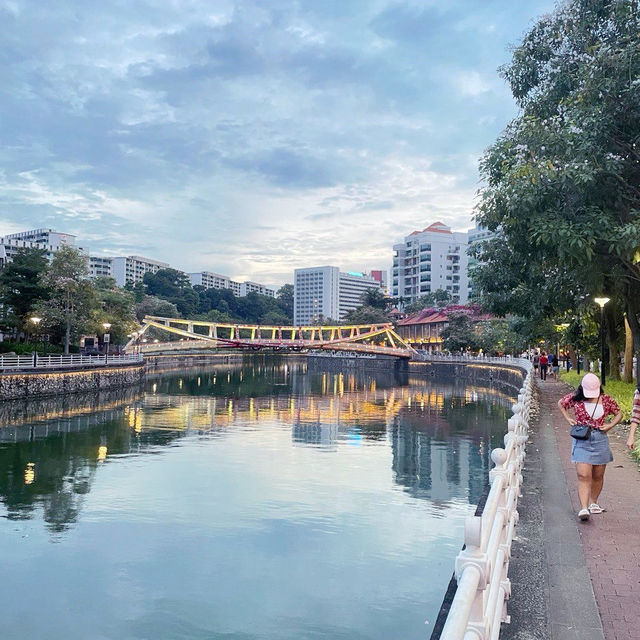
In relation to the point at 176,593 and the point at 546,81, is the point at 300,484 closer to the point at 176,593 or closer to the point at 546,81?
the point at 176,593

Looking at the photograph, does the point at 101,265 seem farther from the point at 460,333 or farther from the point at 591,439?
the point at 591,439

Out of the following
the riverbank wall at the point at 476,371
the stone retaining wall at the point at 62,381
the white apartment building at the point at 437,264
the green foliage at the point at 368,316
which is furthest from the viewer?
the white apartment building at the point at 437,264

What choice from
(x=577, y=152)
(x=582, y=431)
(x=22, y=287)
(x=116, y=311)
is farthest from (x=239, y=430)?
(x=116, y=311)

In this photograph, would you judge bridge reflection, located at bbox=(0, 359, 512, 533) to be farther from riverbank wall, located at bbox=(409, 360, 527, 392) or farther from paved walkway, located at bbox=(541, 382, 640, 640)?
paved walkway, located at bbox=(541, 382, 640, 640)

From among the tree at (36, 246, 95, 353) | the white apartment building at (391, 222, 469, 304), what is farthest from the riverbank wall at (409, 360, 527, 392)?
the white apartment building at (391, 222, 469, 304)

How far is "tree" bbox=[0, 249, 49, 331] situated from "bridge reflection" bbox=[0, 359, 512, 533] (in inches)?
310

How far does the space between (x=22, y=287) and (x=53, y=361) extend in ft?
21.6

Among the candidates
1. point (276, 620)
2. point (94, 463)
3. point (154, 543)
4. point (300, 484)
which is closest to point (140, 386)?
point (94, 463)

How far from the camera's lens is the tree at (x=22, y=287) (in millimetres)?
40094

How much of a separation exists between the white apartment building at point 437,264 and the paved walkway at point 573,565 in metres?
105

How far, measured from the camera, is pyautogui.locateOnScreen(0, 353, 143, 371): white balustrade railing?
32.3 m

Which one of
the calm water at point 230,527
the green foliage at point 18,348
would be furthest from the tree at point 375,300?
the calm water at point 230,527

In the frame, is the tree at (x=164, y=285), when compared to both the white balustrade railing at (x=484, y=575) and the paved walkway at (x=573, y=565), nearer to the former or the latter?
the paved walkway at (x=573, y=565)

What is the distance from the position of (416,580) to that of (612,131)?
31.0 feet
